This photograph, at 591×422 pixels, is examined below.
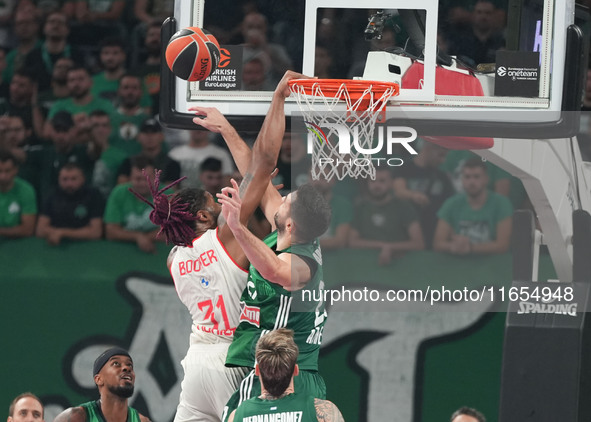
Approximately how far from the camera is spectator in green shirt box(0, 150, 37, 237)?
25.7 feet

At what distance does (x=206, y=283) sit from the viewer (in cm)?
564

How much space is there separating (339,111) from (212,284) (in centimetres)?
111

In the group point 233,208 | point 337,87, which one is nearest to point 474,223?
point 337,87

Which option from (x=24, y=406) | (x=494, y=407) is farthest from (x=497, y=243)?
(x=24, y=406)

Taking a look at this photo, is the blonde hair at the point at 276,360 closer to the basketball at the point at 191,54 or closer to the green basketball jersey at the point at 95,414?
the basketball at the point at 191,54

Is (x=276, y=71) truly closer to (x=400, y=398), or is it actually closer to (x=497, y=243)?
(x=497, y=243)

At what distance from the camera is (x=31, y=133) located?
26.7 ft

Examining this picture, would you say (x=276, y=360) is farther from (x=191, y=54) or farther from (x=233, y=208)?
(x=191, y=54)

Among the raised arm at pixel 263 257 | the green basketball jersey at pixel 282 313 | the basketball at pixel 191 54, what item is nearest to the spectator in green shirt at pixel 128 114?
the basketball at pixel 191 54

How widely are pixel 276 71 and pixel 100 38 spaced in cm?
162

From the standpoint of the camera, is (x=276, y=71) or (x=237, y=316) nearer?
(x=237, y=316)

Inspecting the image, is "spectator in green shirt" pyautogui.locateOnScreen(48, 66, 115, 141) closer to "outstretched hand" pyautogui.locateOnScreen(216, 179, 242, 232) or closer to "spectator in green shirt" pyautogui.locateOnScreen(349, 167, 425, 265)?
"spectator in green shirt" pyautogui.locateOnScreen(349, 167, 425, 265)

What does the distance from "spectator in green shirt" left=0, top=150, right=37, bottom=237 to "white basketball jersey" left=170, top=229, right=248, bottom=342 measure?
8.29 feet

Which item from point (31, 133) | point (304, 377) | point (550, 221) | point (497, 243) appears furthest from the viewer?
point (31, 133)
